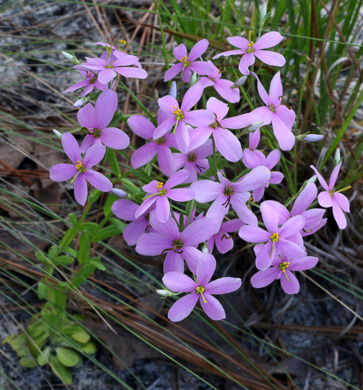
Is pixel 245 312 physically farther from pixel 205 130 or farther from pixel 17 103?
pixel 17 103

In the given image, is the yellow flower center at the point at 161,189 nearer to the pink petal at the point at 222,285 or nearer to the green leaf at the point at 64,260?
the pink petal at the point at 222,285

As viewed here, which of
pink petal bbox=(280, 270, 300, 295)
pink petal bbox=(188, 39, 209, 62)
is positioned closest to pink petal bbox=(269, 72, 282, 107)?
pink petal bbox=(188, 39, 209, 62)

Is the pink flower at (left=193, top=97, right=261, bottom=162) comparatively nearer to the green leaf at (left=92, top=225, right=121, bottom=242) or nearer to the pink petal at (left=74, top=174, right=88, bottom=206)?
the pink petal at (left=74, top=174, right=88, bottom=206)

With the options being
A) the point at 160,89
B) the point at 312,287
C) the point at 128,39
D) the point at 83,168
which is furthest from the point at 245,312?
the point at 128,39

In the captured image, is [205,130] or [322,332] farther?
[322,332]

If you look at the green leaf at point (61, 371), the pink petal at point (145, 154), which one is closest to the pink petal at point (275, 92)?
the pink petal at point (145, 154)

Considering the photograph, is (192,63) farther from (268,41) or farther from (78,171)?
(78,171)
